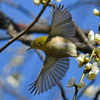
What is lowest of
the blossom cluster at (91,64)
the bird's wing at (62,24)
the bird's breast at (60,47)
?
the blossom cluster at (91,64)

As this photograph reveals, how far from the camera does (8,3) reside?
120 inches

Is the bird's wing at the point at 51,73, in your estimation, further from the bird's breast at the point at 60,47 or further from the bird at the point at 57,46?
the bird's breast at the point at 60,47

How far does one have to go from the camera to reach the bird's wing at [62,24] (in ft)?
4.78

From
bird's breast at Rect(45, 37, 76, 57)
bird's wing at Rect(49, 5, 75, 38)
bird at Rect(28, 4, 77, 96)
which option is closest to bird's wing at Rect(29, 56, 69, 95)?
bird at Rect(28, 4, 77, 96)

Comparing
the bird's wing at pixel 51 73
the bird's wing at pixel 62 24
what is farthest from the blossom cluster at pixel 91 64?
the bird's wing at pixel 51 73

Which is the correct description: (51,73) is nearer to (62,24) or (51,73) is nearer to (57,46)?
(57,46)

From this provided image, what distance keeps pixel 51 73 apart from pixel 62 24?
0.49m

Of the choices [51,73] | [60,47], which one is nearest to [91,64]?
[60,47]

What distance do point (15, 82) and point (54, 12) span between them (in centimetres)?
255

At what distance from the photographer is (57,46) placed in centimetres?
160

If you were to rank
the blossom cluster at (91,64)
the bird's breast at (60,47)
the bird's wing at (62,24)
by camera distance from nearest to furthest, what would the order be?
the blossom cluster at (91,64), the bird's wing at (62,24), the bird's breast at (60,47)

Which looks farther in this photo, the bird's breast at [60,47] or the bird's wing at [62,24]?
the bird's breast at [60,47]

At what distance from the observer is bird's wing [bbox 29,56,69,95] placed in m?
1.52

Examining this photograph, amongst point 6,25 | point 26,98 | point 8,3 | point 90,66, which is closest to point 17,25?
point 6,25
